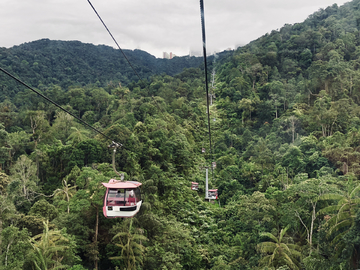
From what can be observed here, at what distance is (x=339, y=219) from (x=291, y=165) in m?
15.5

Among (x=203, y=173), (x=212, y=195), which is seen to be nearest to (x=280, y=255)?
(x=212, y=195)

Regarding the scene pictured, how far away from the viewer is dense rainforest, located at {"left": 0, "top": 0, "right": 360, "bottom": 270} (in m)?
15.1

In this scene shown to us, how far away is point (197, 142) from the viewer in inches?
1678

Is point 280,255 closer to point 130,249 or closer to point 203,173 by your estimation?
point 130,249

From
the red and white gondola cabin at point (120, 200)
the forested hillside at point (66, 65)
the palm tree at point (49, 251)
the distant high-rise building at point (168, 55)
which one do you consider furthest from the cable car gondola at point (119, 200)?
the distant high-rise building at point (168, 55)

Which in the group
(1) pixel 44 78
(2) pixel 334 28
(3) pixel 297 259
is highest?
(2) pixel 334 28

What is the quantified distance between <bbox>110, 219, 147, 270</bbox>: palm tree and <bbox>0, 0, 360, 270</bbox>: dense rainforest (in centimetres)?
10

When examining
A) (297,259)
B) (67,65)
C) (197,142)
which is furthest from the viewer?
(67,65)

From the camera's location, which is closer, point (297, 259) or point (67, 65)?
point (297, 259)

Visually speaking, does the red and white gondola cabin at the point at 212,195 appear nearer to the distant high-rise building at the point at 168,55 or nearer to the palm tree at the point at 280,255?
the palm tree at the point at 280,255

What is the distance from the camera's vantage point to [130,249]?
51.7ft

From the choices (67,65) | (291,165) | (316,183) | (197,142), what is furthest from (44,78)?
(316,183)

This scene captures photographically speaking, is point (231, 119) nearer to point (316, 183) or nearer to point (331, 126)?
point (331, 126)

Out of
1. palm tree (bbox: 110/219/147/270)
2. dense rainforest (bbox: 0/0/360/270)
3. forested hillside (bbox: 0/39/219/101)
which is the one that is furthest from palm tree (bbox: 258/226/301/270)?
forested hillside (bbox: 0/39/219/101)
